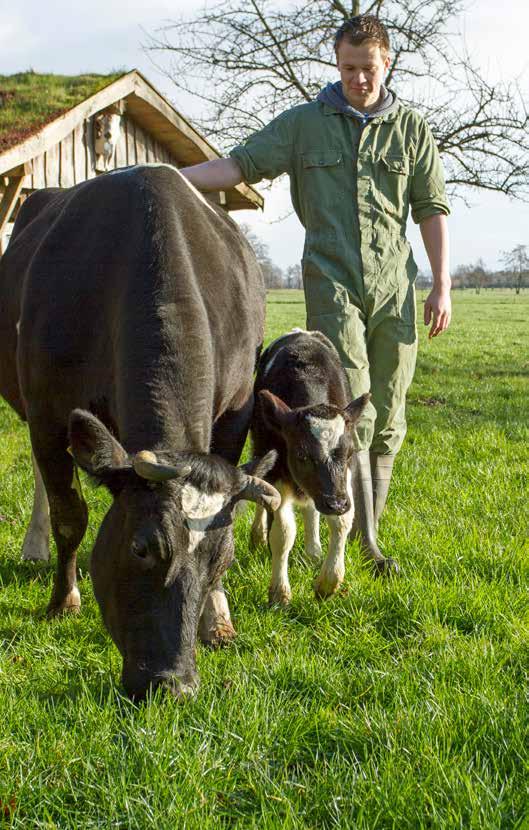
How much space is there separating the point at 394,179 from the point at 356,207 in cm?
35

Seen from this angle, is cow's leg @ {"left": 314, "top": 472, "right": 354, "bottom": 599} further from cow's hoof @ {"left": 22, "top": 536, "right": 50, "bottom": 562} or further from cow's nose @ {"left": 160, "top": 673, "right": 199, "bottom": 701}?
cow's hoof @ {"left": 22, "top": 536, "right": 50, "bottom": 562}

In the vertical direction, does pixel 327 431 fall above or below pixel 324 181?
below

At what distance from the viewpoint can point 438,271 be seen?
18.4 ft

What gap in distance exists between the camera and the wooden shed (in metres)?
11.3

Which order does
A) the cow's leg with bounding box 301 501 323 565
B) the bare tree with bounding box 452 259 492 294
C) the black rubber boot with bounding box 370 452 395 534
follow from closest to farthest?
1. the cow's leg with bounding box 301 501 323 565
2. the black rubber boot with bounding box 370 452 395 534
3. the bare tree with bounding box 452 259 492 294

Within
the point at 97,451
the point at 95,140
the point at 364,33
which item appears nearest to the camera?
the point at 97,451

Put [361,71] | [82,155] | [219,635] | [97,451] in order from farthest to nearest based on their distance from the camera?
[82,155] < [361,71] < [219,635] < [97,451]

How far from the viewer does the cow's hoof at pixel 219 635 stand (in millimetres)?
3827

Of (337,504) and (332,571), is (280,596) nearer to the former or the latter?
(332,571)

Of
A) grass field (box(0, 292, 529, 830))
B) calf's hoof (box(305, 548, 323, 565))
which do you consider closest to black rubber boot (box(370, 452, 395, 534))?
grass field (box(0, 292, 529, 830))

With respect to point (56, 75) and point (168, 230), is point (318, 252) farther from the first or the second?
point (56, 75)

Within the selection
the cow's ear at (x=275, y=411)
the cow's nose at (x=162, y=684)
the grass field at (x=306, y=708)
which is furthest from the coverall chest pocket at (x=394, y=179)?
the cow's nose at (x=162, y=684)

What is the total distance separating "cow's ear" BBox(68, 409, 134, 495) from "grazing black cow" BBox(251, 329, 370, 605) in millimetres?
1512

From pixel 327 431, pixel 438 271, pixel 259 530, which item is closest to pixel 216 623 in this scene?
pixel 327 431
